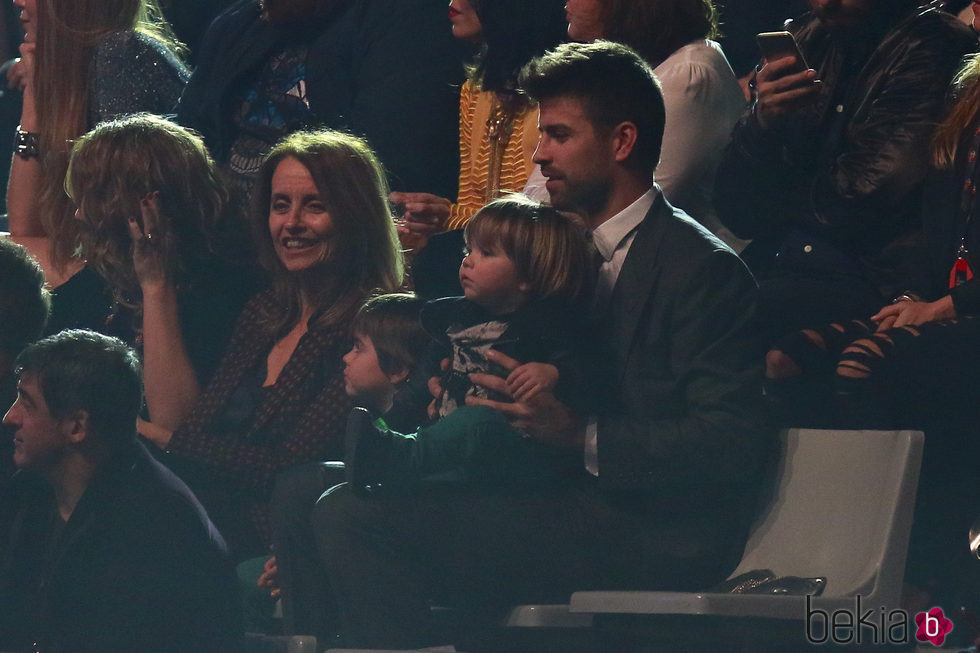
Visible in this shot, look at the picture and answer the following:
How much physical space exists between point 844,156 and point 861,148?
0.13 ft

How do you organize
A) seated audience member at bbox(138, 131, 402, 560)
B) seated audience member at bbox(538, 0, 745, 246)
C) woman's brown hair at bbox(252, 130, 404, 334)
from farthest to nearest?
woman's brown hair at bbox(252, 130, 404, 334), seated audience member at bbox(138, 131, 402, 560), seated audience member at bbox(538, 0, 745, 246)

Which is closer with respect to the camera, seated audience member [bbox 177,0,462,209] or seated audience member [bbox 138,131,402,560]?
seated audience member [bbox 138,131,402,560]

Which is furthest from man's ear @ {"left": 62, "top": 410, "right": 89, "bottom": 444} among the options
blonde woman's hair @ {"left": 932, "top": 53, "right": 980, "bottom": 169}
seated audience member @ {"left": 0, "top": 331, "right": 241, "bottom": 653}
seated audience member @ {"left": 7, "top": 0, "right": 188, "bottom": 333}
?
blonde woman's hair @ {"left": 932, "top": 53, "right": 980, "bottom": 169}

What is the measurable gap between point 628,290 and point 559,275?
136 mm

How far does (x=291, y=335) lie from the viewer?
3.62 metres

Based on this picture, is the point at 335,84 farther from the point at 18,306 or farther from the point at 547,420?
the point at 547,420

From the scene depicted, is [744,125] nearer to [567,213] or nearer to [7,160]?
[567,213]

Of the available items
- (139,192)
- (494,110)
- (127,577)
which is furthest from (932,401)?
(139,192)

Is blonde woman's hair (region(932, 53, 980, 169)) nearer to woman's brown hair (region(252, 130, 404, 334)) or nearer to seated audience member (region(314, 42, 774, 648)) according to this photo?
seated audience member (region(314, 42, 774, 648))

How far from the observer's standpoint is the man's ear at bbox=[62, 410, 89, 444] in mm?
3262

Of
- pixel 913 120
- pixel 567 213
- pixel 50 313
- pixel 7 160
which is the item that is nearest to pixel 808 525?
pixel 567 213

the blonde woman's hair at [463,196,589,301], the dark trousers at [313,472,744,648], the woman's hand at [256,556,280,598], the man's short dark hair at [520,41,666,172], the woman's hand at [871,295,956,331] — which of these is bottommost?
the woman's hand at [256,556,280,598]

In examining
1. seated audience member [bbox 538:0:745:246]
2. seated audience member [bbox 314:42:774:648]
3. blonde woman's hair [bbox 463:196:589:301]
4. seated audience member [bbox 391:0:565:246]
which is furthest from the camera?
seated audience member [bbox 391:0:565:246]

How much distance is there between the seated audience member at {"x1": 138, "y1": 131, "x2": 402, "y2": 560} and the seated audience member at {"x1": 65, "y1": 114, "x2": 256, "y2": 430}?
11 cm
